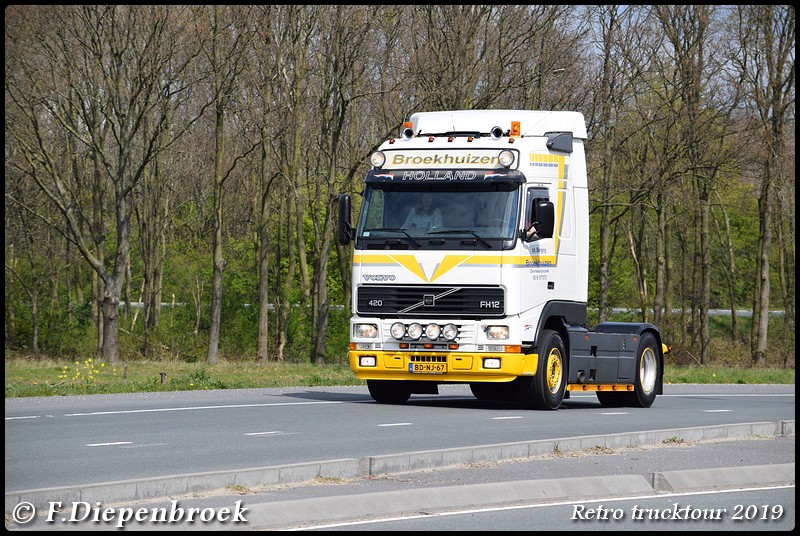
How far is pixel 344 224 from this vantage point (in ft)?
61.2

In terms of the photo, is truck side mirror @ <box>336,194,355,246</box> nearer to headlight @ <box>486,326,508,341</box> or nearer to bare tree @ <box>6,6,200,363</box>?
headlight @ <box>486,326,508,341</box>

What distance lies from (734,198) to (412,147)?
131 feet

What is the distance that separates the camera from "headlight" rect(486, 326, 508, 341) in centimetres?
1797

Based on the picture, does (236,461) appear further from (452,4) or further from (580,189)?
(452,4)

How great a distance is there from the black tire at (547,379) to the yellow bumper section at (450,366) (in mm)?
297

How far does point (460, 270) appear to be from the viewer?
58.9 feet

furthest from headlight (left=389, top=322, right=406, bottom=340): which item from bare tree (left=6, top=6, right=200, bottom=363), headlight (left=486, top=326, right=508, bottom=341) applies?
bare tree (left=6, top=6, right=200, bottom=363)

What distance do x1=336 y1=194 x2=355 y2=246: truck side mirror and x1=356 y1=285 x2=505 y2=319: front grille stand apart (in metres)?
0.84

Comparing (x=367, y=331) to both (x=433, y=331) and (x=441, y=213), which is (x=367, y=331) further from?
(x=441, y=213)

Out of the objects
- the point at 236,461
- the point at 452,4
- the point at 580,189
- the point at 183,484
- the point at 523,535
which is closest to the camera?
the point at 523,535

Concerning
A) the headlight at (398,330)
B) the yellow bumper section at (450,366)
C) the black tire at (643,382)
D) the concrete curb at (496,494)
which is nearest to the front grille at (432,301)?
the headlight at (398,330)

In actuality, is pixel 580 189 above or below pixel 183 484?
above

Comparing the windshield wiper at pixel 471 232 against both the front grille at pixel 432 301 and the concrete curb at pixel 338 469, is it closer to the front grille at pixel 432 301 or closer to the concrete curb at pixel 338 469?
the front grille at pixel 432 301

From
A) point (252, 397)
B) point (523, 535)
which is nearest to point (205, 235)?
point (252, 397)
